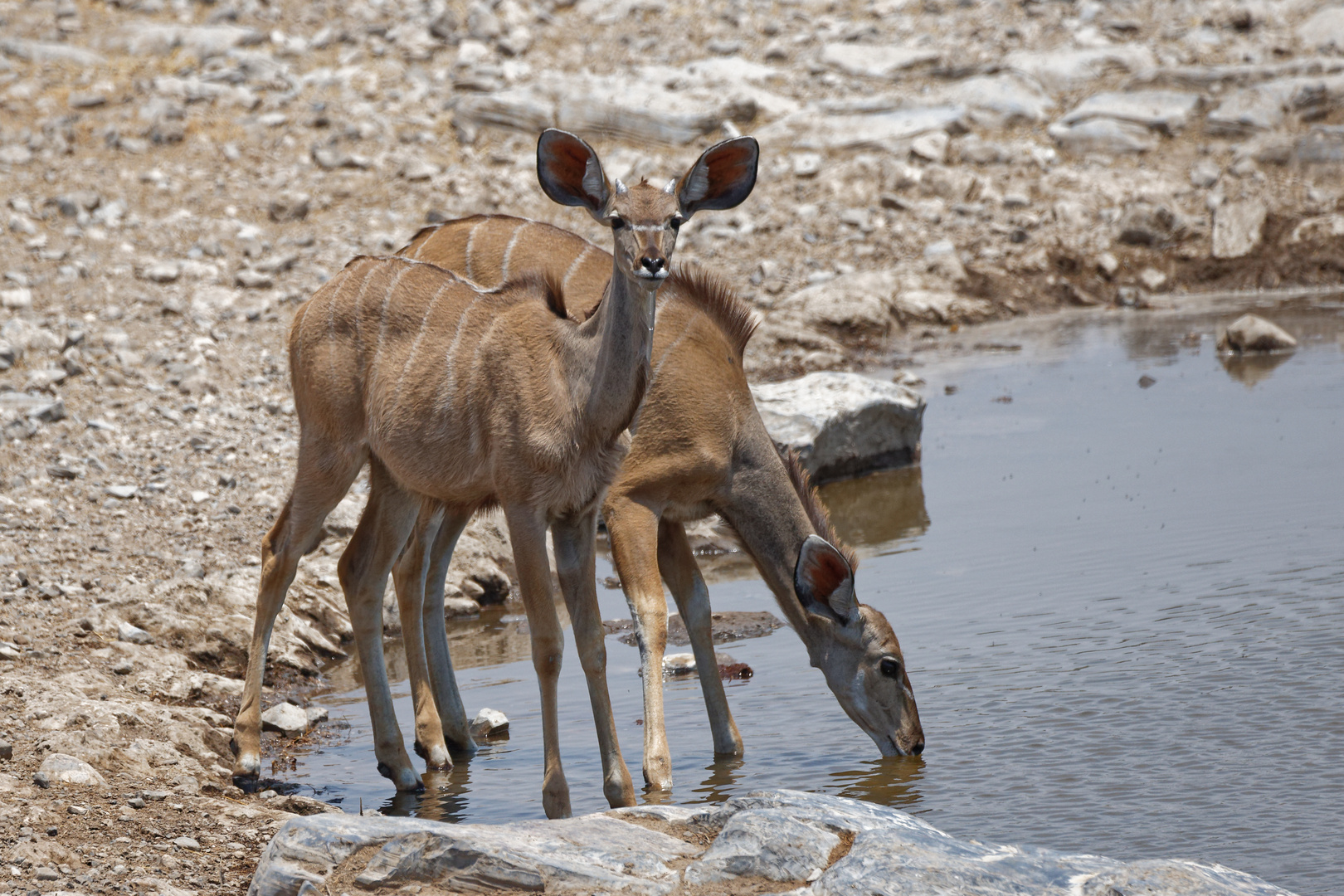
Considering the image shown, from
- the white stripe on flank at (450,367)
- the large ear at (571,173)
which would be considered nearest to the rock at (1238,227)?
the white stripe on flank at (450,367)

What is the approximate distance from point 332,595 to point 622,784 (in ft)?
11.4

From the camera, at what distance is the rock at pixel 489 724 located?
291 inches

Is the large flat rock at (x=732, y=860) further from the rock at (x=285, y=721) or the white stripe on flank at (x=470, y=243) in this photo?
the white stripe on flank at (x=470, y=243)

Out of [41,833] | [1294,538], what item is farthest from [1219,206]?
[41,833]

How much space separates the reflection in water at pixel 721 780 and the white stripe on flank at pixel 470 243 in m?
2.93

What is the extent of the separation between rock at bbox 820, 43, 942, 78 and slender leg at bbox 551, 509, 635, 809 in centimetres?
1705

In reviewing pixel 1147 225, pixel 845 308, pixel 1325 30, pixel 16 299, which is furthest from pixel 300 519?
pixel 1325 30

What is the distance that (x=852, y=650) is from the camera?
7.19 m

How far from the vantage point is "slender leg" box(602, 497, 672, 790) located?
6484 mm

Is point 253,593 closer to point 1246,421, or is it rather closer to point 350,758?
point 350,758

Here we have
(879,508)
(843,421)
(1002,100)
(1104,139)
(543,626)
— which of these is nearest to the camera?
(543,626)

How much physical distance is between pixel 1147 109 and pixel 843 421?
11362 millimetres

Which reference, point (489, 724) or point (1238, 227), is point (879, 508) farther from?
point (1238, 227)

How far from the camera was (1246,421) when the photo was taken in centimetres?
1250
